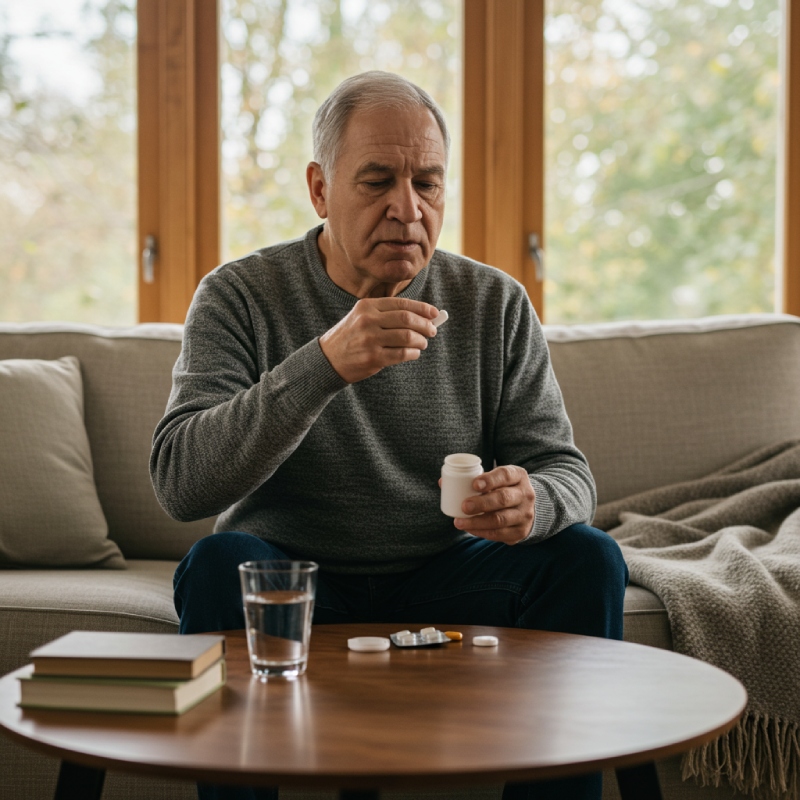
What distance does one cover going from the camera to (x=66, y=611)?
59.7 inches

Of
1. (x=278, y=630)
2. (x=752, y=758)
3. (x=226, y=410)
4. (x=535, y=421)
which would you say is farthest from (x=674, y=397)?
(x=278, y=630)

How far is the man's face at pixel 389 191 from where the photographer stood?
4.83 ft

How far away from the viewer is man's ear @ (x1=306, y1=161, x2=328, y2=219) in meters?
1.61

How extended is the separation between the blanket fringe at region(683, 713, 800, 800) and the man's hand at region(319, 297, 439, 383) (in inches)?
30.9

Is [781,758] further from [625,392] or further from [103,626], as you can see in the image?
[103,626]

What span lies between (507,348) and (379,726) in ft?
3.03

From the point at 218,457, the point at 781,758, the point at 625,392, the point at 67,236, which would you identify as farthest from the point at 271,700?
the point at 67,236

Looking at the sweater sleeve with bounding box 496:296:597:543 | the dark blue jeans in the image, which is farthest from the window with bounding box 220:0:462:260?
the dark blue jeans

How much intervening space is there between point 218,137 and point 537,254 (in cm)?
93

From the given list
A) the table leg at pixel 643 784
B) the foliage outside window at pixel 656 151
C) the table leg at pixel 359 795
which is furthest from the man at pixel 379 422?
the foliage outside window at pixel 656 151

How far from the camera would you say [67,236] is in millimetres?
2686

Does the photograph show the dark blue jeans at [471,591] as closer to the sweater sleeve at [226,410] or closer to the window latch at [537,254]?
the sweater sleeve at [226,410]

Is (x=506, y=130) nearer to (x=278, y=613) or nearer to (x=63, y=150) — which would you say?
(x=63, y=150)

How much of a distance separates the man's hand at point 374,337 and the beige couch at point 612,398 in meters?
0.78
